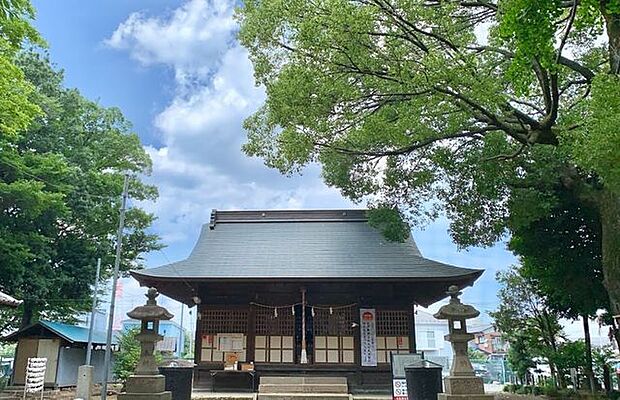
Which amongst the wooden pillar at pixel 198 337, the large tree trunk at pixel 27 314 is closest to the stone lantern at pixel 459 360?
the wooden pillar at pixel 198 337

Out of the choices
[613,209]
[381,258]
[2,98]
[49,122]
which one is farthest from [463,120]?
[49,122]

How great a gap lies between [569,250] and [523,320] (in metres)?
5.99

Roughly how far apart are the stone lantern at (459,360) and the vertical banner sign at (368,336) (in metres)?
5.21

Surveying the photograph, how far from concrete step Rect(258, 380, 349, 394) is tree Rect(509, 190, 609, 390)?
5388 millimetres

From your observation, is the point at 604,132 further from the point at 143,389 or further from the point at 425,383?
the point at 143,389

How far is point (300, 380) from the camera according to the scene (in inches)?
472

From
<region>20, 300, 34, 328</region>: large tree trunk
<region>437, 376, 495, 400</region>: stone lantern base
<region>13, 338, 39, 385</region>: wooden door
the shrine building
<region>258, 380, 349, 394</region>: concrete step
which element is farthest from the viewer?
<region>20, 300, 34, 328</region>: large tree trunk

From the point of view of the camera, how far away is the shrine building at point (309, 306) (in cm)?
1230

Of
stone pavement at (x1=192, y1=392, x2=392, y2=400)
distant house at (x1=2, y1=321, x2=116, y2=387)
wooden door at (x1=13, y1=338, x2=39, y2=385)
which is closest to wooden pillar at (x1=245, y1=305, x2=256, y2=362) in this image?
stone pavement at (x1=192, y1=392, x2=392, y2=400)

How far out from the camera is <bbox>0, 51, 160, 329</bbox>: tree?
15047 mm

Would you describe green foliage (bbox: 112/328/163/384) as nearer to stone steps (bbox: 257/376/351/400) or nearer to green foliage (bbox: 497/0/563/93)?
stone steps (bbox: 257/376/351/400)

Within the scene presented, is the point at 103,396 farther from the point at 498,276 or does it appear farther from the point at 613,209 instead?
the point at 498,276

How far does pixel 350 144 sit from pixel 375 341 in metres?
5.83

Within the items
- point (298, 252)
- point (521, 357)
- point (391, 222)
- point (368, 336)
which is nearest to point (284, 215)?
point (298, 252)
